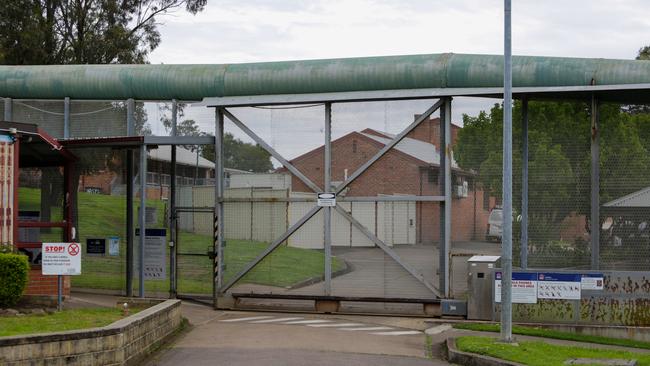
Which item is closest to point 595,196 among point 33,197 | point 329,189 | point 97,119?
point 329,189

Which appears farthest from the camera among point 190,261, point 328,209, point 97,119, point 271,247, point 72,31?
point 72,31

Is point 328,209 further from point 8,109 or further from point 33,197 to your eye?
point 8,109

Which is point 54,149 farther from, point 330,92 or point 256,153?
point 330,92

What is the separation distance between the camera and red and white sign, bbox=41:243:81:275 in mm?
14469

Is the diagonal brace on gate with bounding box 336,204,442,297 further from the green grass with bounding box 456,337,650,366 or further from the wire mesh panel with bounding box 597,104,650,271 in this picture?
the green grass with bounding box 456,337,650,366

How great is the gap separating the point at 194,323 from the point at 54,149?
4.69 meters

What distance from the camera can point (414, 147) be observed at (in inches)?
758

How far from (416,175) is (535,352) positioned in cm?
627

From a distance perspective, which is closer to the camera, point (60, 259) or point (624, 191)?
point (60, 259)

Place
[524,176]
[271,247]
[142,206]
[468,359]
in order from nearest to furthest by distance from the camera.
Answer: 1. [468,359]
2. [524,176]
3. [271,247]
4. [142,206]

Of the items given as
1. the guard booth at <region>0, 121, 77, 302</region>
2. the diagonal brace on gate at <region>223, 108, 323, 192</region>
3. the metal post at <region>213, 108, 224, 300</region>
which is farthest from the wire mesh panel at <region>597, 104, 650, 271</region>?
the guard booth at <region>0, 121, 77, 302</region>

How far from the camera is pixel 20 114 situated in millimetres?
21859

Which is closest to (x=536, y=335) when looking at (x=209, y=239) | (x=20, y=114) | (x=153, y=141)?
(x=209, y=239)

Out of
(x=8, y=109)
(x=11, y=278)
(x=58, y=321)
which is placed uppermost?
(x=8, y=109)
